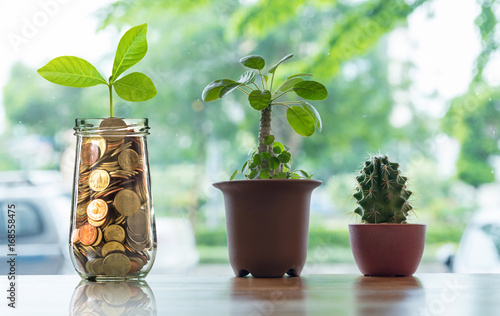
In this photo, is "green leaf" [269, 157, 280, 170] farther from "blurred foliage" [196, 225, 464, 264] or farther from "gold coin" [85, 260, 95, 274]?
"blurred foliage" [196, 225, 464, 264]

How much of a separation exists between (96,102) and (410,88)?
7.44ft

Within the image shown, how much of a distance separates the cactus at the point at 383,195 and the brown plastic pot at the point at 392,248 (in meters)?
0.03

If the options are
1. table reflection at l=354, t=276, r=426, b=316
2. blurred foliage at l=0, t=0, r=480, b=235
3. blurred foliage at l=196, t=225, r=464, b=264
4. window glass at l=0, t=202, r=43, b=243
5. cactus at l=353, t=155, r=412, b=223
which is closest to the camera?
table reflection at l=354, t=276, r=426, b=316

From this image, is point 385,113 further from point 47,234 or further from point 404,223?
point 404,223

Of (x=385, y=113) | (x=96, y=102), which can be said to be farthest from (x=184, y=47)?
(x=385, y=113)

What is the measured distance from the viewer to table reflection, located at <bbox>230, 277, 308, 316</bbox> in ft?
1.25

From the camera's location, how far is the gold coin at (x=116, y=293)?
448mm

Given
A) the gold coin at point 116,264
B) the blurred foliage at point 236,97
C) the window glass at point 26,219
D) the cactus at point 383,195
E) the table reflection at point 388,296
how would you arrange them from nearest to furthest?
the table reflection at point 388,296 → the gold coin at point 116,264 → the cactus at point 383,195 → the window glass at point 26,219 → the blurred foliage at point 236,97

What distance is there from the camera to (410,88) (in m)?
3.71

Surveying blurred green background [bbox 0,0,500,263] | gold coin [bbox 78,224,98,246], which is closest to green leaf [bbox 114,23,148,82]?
gold coin [bbox 78,224,98,246]

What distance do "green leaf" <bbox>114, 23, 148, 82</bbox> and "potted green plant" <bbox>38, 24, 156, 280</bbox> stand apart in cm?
4

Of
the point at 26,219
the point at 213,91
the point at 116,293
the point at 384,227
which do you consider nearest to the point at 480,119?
the point at 26,219

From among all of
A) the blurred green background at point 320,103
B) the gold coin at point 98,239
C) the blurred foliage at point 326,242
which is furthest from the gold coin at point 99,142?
the blurred foliage at point 326,242

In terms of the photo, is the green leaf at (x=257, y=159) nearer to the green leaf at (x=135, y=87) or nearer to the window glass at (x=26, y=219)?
the green leaf at (x=135, y=87)
